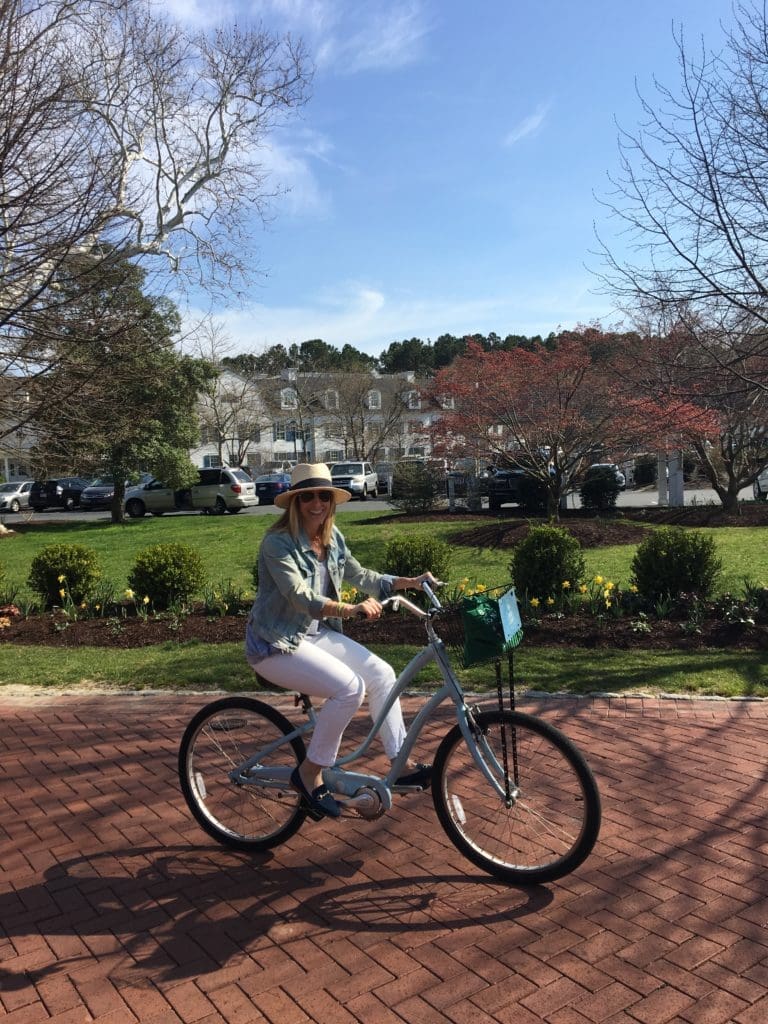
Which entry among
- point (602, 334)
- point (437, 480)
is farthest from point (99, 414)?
point (437, 480)

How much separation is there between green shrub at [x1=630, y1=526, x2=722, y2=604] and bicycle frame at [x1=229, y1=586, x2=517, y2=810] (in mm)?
5861

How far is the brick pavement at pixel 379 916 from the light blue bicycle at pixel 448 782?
15 cm

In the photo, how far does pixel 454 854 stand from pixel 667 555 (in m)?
6.02

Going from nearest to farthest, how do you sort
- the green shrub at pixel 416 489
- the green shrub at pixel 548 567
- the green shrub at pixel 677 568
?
the green shrub at pixel 677 568, the green shrub at pixel 548 567, the green shrub at pixel 416 489

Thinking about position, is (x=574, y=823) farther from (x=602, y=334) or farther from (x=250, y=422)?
(x=250, y=422)

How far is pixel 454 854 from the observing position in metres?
3.83

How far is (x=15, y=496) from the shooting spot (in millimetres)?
40156

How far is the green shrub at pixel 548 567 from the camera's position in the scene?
9.24 m

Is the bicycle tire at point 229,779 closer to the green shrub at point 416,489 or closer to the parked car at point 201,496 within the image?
the green shrub at point 416,489

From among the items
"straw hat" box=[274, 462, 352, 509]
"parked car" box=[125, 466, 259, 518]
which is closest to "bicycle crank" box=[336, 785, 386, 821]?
"straw hat" box=[274, 462, 352, 509]

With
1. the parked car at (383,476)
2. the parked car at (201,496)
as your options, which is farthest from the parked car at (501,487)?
the parked car at (383,476)

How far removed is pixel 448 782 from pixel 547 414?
42.4 feet

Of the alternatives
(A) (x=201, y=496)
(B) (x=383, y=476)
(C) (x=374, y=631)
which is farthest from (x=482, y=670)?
(B) (x=383, y=476)

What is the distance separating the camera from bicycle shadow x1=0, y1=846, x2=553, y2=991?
315 centimetres
